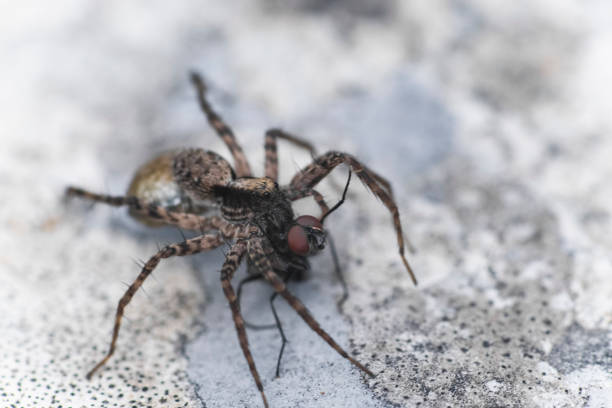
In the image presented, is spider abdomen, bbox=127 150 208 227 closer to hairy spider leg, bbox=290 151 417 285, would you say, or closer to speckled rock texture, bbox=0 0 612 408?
speckled rock texture, bbox=0 0 612 408

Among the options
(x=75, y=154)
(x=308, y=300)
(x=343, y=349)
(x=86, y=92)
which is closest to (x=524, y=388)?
(x=343, y=349)

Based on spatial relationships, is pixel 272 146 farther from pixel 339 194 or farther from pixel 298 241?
pixel 298 241

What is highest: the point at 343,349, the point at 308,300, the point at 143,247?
the point at 143,247

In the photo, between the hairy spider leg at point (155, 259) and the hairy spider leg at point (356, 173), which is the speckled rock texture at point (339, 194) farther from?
the hairy spider leg at point (356, 173)

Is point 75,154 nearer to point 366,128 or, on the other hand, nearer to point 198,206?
point 198,206

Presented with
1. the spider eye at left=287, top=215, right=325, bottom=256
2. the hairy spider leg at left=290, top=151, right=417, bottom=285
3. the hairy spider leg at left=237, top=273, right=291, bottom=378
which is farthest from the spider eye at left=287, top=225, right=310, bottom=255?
the hairy spider leg at left=290, top=151, right=417, bottom=285

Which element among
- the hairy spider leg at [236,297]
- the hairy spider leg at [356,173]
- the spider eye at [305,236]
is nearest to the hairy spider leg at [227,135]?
the hairy spider leg at [356,173]

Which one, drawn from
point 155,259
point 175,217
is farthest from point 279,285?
point 175,217
